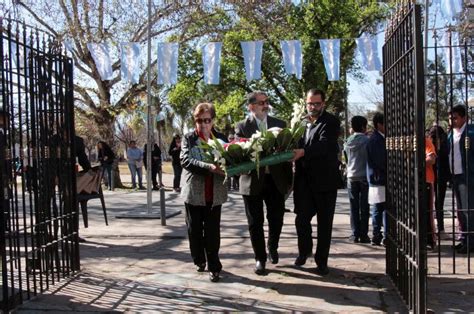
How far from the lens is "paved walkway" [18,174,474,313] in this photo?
4711mm

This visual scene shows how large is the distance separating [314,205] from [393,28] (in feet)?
6.58

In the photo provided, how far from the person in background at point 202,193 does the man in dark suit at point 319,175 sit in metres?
0.86

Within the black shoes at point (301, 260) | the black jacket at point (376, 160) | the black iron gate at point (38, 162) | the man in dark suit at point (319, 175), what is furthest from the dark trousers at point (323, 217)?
the black iron gate at point (38, 162)

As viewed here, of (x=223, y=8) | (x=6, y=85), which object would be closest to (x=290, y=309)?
(x=6, y=85)

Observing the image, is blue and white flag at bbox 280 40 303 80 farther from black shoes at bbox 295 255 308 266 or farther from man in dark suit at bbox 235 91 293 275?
black shoes at bbox 295 255 308 266

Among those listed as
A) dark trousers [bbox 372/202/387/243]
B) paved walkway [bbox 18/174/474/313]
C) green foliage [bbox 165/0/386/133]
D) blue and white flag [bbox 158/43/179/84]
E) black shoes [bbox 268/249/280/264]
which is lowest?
paved walkway [bbox 18/174/474/313]

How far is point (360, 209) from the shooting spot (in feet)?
24.7

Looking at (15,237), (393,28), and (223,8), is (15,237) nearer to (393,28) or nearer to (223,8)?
(393,28)

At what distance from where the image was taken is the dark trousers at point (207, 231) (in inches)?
220

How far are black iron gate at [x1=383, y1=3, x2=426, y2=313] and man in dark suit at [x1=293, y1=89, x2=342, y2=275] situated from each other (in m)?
0.57

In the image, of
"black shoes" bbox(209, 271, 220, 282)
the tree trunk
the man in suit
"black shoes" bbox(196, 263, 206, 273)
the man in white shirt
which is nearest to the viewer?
the man in suit

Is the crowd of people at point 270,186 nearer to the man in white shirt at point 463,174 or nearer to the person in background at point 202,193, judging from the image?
the person in background at point 202,193

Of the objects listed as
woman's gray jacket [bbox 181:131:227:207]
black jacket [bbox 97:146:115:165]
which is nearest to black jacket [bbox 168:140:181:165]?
black jacket [bbox 97:146:115:165]

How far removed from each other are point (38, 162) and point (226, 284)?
2211mm
